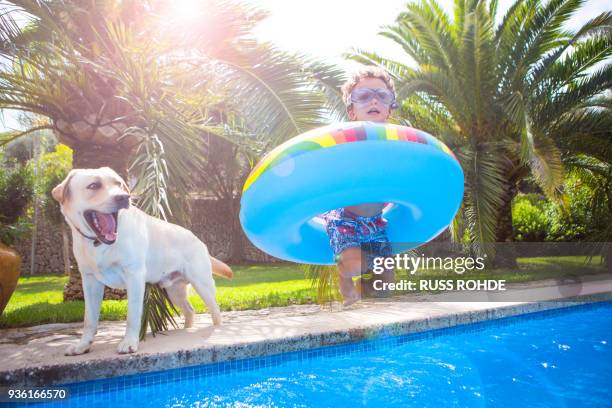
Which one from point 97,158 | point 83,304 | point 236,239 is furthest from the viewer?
point 236,239

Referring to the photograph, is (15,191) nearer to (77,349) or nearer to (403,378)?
(77,349)

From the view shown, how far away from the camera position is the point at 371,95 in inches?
103

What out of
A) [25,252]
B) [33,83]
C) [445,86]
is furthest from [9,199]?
[445,86]

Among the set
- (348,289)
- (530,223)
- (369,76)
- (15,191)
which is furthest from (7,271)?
(530,223)

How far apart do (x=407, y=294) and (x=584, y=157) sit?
5.98 m

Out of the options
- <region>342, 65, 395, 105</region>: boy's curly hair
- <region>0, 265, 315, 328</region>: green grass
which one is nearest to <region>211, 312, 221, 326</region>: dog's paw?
<region>0, 265, 315, 328</region>: green grass

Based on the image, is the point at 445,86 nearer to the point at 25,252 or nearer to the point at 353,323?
the point at 353,323

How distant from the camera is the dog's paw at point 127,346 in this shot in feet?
11.3

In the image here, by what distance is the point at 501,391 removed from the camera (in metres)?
3.42

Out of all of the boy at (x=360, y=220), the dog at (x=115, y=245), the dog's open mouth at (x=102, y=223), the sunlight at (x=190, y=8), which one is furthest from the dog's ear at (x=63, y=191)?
the sunlight at (x=190, y=8)

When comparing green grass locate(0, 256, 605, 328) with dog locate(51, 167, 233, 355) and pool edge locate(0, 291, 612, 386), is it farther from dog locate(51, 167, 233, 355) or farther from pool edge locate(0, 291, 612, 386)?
pool edge locate(0, 291, 612, 386)

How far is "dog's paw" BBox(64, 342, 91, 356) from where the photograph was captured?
347 centimetres

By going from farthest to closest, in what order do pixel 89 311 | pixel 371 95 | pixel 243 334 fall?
pixel 243 334 → pixel 89 311 → pixel 371 95

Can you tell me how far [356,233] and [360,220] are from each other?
11 centimetres
